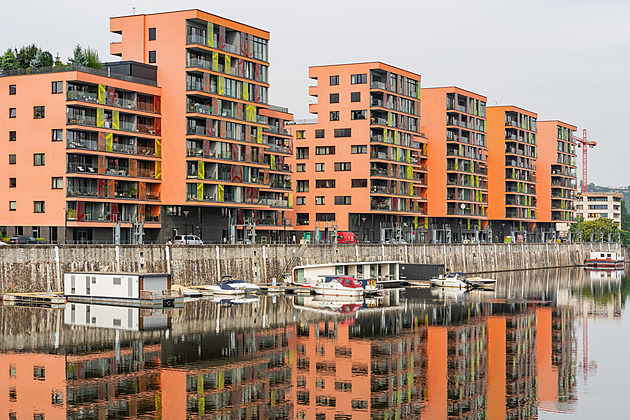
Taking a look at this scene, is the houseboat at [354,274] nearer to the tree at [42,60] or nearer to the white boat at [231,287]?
the white boat at [231,287]

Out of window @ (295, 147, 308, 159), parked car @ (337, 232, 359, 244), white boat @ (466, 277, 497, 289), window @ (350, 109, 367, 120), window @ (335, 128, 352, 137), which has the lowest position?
white boat @ (466, 277, 497, 289)

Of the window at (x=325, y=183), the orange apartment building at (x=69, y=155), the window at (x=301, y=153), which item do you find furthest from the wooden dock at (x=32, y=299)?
the window at (x=301, y=153)

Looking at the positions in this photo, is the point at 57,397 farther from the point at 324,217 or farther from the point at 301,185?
the point at 301,185

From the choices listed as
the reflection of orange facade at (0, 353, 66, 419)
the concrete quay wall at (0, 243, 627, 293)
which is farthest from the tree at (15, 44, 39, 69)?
the reflection of orange facade at (0, 353, 66, 419)

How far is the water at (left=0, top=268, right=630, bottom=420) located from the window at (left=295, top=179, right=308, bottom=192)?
71161 millimetres

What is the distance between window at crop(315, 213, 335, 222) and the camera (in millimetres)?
163375

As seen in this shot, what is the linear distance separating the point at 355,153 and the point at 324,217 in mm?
13885

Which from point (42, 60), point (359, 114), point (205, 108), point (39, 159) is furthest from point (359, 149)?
point (39, 159)

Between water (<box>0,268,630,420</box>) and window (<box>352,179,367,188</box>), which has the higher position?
window (<box>352,179,367,188</box>)

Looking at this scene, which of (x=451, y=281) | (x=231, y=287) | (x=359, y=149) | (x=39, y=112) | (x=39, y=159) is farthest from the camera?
(x=359, y=149)

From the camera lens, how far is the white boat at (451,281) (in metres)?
127

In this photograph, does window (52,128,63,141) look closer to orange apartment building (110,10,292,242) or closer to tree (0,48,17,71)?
orange apartment building (110,10,292,242)

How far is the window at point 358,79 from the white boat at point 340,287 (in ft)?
197

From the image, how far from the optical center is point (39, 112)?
371 feet
